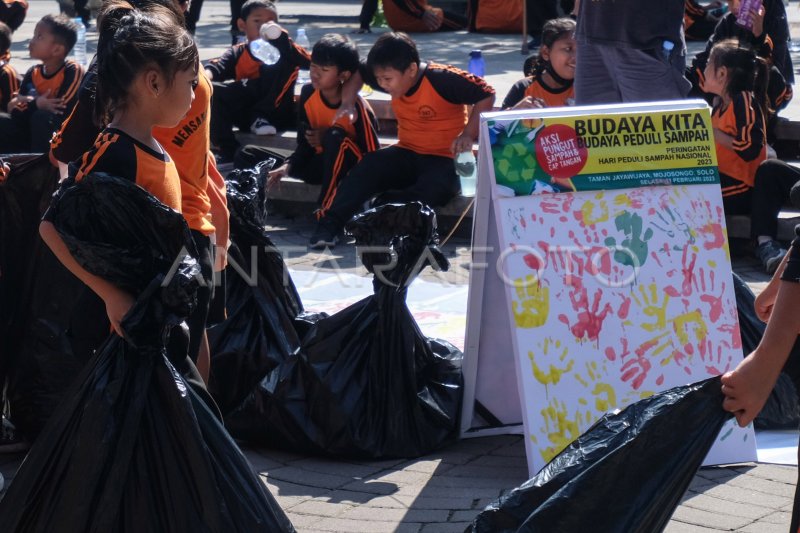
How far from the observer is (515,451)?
14.2 feet

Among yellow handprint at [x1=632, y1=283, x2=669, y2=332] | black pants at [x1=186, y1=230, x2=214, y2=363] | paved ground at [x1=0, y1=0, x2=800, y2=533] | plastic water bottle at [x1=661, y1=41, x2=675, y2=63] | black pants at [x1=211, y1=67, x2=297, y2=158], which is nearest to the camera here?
black pants at [x1=186, y1=230, x2=214, y2=363]

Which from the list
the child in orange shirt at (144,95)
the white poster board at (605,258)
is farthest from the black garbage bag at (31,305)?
the white poster board at (605,258)

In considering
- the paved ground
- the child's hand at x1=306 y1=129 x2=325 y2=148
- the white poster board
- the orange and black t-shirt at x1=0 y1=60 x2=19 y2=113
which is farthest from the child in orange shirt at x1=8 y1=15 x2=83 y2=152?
the white poster board

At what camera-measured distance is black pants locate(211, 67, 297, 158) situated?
8953 millimetres

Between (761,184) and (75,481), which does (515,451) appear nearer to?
(75,481)

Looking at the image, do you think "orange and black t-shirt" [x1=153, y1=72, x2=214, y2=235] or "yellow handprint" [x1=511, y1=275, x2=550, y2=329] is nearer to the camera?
"orange and black t-shirt" [x1=153, y1=72, x2=214, y2=235]

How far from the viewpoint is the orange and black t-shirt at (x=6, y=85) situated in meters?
9.24

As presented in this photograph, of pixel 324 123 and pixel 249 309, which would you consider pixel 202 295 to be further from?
pixel 324 123

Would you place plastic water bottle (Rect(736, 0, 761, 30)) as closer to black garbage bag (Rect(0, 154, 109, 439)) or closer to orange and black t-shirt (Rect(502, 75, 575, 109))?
orange and black t-shirt (Rect(502, 75, 575, 109))

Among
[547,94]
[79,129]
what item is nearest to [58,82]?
[547,94]

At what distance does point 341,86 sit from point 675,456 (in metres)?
5.68

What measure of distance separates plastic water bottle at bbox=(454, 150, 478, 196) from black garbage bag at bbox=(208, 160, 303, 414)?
2.91 meters

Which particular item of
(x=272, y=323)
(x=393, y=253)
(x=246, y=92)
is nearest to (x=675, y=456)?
(x=393, y=253)

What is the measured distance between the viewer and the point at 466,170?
25.0 ft
